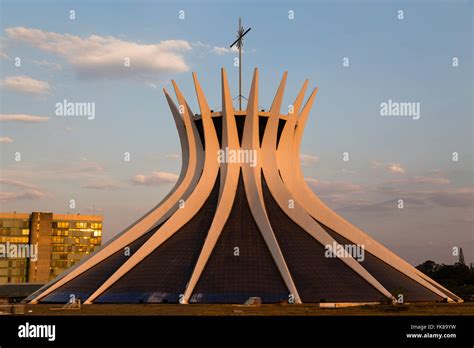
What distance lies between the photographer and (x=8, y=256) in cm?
11744

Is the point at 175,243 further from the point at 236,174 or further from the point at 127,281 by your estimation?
the point at 236,174

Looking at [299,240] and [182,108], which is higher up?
[182,108]

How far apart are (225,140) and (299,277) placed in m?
15.6

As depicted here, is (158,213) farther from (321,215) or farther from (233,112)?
(321,215)

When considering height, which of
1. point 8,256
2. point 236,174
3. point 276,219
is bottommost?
point 8,256

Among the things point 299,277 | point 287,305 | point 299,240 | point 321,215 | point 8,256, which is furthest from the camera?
point 8,256

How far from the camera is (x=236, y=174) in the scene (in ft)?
184

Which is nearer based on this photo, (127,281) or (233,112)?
(127,281)

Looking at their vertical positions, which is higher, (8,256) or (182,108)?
(182,108)

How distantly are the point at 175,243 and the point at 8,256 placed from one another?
3089 inches
